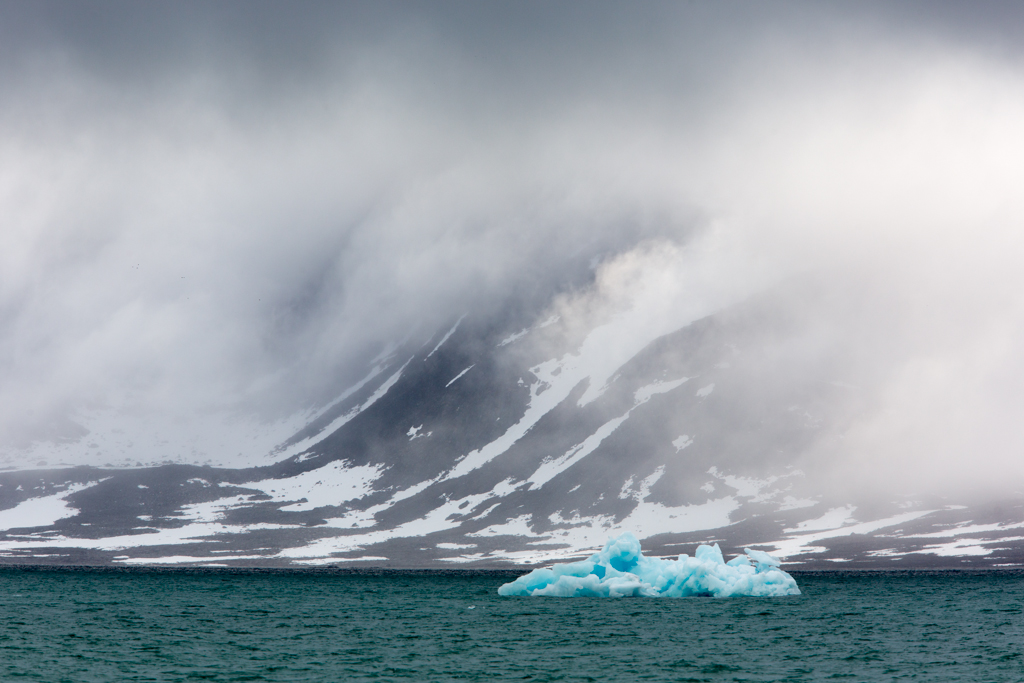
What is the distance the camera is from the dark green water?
181 ft

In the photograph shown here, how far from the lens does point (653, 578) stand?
10994 cm

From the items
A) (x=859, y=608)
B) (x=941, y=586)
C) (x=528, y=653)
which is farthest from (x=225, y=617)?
(x=941, y=586)

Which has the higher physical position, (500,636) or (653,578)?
(653,578)

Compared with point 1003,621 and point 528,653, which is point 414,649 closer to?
point 528,653

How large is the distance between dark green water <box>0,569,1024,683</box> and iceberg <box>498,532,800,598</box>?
100 inches

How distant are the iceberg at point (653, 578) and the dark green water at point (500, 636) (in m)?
2.55

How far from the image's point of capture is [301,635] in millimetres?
74125

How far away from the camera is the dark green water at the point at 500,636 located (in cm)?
5512

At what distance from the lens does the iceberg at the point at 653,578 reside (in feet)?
354

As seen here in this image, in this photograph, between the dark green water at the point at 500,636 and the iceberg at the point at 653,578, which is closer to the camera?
the dark green water at the point at 500,636

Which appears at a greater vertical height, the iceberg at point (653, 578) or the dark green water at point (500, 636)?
the iceberg at point (653, 578)

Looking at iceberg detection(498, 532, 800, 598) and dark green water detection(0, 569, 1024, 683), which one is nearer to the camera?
dark green water detection(0, 569, 1024, 683)

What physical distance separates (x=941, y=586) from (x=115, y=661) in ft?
354

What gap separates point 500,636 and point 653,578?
134 ft
